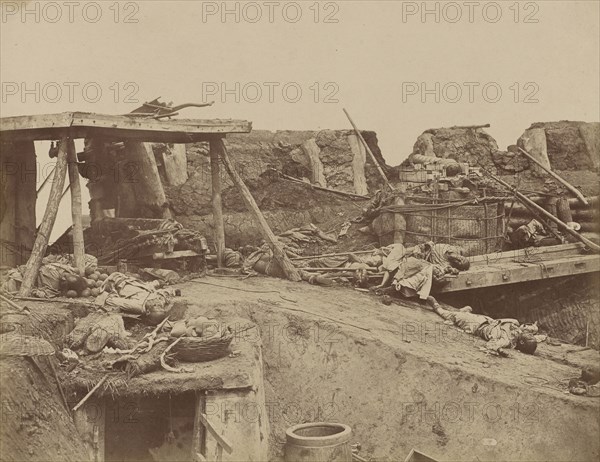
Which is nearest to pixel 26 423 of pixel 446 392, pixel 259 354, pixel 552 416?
pixel 259 354

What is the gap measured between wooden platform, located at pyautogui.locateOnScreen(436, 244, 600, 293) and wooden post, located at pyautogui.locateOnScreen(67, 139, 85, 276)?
230 inches

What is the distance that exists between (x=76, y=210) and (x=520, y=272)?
7669mm

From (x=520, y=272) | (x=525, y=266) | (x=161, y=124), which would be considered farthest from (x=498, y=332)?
(x=161, y=124)

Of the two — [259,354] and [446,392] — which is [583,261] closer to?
[446,392]

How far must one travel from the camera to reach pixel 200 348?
843 cm

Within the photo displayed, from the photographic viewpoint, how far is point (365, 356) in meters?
9.35

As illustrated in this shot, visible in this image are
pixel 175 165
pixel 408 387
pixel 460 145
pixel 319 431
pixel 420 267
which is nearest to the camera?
pixel 319 431

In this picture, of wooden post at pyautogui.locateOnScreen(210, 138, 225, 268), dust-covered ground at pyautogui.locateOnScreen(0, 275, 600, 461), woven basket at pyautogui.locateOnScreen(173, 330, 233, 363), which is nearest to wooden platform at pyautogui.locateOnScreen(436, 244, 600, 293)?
dust-covered ground at pyautogui.locateOnScreen(0, 275, 600, 461)

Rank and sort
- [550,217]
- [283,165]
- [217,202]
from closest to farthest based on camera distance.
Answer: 1. [217,202]
2. [550,217]
3. [283,165]

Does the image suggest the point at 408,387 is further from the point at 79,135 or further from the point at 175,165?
the point at 175,165

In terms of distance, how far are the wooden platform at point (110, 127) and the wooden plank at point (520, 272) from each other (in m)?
4.48

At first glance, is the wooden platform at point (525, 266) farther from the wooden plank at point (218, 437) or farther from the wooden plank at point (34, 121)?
the wooden plank at point (34, 121)

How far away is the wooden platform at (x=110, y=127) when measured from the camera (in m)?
9.98

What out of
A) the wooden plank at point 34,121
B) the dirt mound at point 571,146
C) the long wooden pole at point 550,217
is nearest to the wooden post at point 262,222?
the wooden plank at point 34,121
